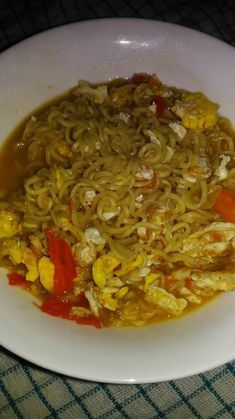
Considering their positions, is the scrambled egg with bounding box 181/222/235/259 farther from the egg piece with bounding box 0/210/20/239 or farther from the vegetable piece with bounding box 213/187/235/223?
the egg piece with bounding box 0/210/20/239

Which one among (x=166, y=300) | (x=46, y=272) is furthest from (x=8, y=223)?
(x=166, y=300)

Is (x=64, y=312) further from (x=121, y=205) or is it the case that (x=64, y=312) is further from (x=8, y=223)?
(x=121, y=205)

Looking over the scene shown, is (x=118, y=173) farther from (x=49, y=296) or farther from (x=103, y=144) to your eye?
(x=49, y=296)

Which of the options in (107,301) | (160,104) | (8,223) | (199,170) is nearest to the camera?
(107,301)

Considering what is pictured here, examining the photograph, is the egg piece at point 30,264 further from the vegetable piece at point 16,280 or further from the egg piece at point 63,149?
the egg piece at point 63,149

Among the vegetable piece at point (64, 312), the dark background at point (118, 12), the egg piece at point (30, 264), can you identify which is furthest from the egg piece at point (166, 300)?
the dark background at point (118, 12)

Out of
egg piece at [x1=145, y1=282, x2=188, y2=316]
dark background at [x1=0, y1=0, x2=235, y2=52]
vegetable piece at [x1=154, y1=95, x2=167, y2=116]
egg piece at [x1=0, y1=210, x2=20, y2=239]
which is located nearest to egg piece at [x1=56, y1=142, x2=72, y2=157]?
egg piece at [x1=0, y1=210, x2=20, y2=239]
